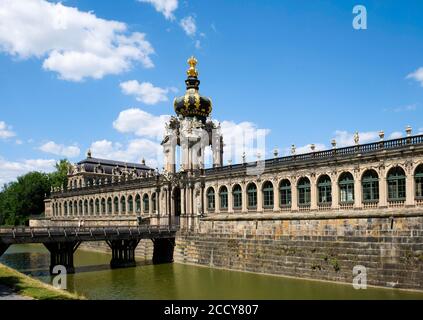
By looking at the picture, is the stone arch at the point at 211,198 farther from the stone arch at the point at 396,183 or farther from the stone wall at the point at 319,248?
the stone arch at the point at 396,183

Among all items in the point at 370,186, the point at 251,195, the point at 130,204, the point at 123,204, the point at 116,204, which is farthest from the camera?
the point at 116,204

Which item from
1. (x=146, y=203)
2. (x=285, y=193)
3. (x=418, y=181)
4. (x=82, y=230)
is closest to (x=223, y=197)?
(x=285, y=193)

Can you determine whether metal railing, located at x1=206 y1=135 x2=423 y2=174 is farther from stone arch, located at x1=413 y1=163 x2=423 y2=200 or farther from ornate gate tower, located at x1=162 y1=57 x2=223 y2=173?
ornate gate tower, located at x1=162 y1=57 x2=223 y2=173

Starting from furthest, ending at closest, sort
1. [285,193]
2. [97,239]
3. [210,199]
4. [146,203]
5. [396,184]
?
[146,203] < [210,199] < [97,239] < [285,193] < [396,184]

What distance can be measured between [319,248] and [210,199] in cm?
1748

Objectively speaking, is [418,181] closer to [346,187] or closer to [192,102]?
[346,187]

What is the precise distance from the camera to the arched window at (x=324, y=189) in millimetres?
39375

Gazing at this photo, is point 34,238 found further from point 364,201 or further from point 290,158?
point 364,201

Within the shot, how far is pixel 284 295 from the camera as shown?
30125 millimetres

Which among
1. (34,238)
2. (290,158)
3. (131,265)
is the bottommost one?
(131,265)

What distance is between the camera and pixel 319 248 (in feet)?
117

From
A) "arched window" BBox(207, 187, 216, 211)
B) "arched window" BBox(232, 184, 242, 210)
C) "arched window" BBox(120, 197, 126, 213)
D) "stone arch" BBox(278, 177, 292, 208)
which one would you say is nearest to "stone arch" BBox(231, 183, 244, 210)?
"arched window" BBox(232, 184, 242, 210)
